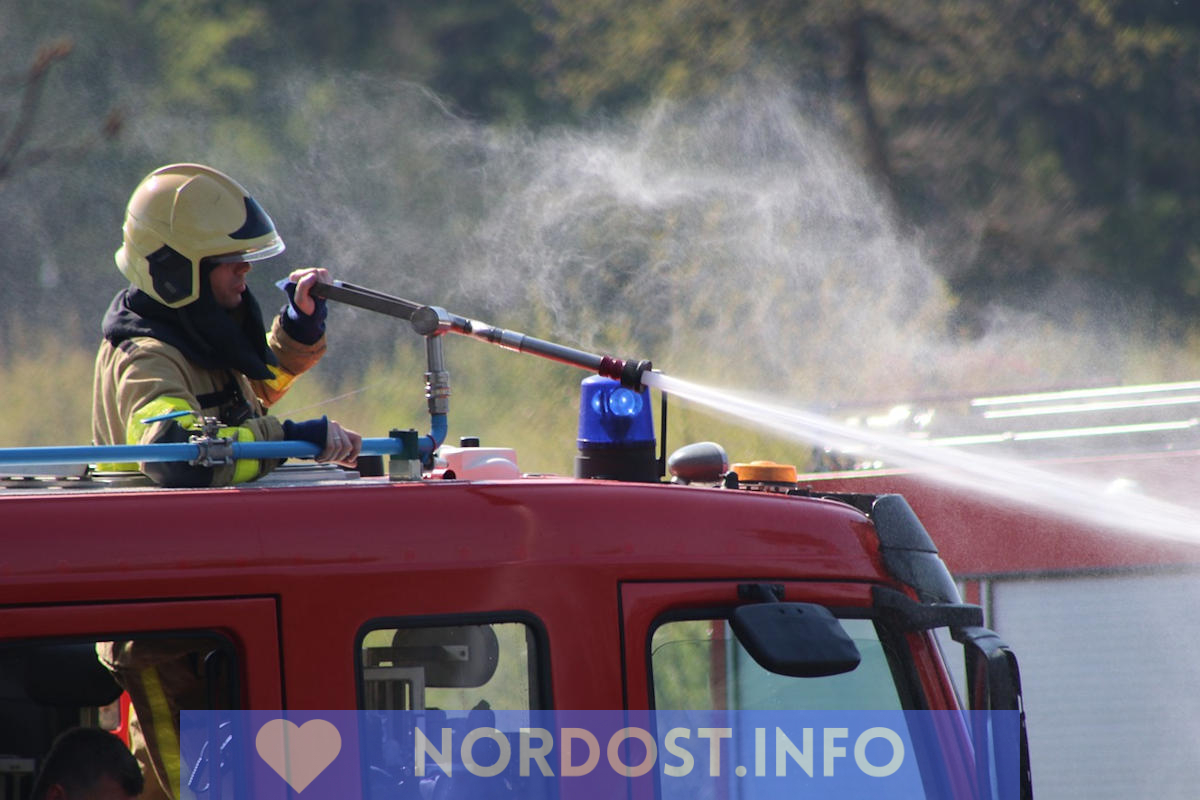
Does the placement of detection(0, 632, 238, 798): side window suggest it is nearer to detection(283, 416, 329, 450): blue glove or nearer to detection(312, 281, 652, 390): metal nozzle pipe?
detection(283, 416, 329, 450): blue glove

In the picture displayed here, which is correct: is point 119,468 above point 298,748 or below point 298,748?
above

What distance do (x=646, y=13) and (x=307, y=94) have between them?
460 cm

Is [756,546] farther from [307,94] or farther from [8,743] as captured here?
[307,94]

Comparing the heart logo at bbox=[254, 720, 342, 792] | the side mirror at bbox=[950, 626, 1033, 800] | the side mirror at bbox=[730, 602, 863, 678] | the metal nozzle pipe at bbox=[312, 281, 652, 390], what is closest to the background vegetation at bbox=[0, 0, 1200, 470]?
the metal nozzle pipe at bbox=[312, 281, 652, 390]

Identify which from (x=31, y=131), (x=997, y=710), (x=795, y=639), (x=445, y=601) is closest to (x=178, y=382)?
(x=445, y=601)

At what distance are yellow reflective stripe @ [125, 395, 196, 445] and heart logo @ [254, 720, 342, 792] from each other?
2.14ft

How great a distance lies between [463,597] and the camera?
238 centimetres

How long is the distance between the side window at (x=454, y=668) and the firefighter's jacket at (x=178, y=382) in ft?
1.51

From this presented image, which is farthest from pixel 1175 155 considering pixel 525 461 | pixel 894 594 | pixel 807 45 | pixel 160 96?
pixel 894 594

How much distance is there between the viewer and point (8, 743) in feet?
8.12

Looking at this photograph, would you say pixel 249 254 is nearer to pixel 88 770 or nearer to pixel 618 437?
pixel 618 437

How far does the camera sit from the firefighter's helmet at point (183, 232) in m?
2.99

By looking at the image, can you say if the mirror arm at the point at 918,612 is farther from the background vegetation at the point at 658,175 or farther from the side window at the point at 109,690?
the background vegetation at the point at 658,175
